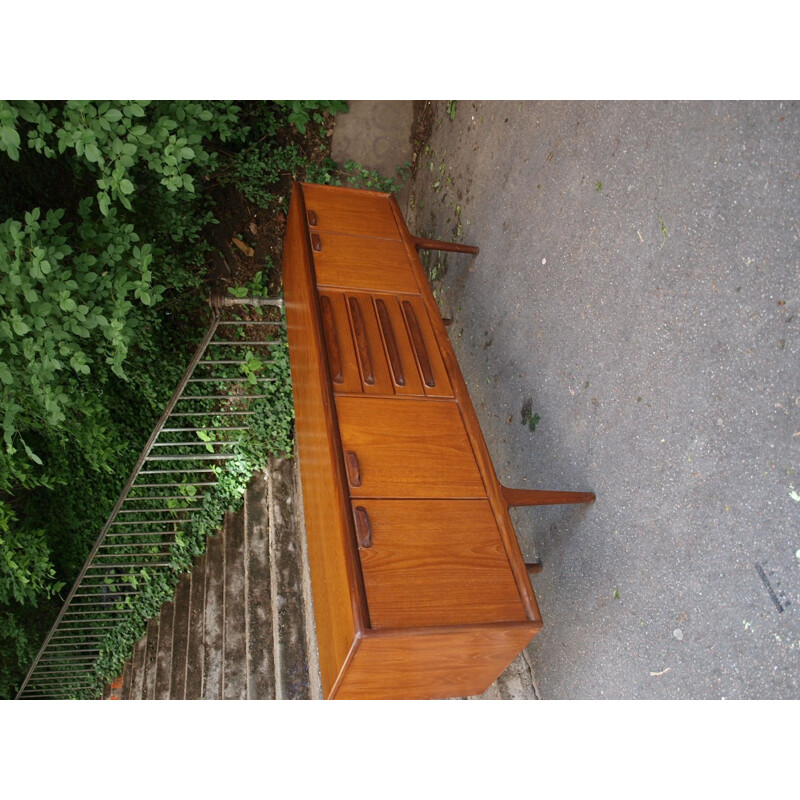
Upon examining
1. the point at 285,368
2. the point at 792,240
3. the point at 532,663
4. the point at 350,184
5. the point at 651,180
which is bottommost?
the point at 532,663

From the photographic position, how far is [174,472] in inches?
167

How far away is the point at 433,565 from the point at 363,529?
0.78ft

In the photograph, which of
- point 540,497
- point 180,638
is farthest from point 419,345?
point 180,638

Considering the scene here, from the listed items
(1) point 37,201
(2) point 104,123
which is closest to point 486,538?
(2) point 104,123

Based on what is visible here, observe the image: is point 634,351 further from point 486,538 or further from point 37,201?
point 37,201

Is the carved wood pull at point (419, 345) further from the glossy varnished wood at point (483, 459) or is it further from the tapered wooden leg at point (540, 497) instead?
the tapered wooden leg at point (540, 497)

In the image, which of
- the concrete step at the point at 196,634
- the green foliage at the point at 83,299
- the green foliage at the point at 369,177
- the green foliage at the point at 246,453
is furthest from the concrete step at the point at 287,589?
the green foliage at the point at 369,177

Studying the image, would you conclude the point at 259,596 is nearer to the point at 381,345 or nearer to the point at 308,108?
the point at 381,345

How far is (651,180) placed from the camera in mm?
1937

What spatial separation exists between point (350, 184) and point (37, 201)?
203 centimetres

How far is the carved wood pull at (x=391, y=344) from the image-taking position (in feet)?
7.83

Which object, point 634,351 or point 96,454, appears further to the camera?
point 96,454

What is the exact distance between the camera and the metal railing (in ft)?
13.9

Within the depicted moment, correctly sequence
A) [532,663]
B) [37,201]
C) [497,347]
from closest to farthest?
1. [532,663]
2. [497,347]
3. [37,201]
